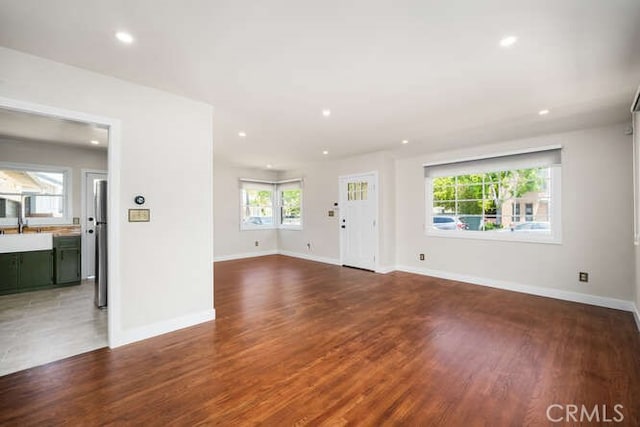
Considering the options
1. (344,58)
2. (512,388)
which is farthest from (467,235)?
(344,58)

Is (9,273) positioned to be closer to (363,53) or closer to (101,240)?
(101,240)

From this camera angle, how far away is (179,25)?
1.79m

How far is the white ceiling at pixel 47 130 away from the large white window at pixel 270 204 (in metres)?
3.40

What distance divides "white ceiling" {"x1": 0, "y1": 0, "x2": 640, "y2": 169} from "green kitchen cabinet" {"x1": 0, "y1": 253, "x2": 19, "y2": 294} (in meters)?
3.66

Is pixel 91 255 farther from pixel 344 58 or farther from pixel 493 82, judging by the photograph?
pixel 493 82

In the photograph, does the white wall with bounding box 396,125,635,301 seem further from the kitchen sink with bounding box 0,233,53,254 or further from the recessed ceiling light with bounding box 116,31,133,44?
the kitchen sink with bounding box 0,233,53,254

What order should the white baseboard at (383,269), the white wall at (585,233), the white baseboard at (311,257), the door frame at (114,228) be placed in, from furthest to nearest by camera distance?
the white baseboard at (311,257), the white baseboard at (383,269), the white wall at (585,233), the door frame at (114,228)

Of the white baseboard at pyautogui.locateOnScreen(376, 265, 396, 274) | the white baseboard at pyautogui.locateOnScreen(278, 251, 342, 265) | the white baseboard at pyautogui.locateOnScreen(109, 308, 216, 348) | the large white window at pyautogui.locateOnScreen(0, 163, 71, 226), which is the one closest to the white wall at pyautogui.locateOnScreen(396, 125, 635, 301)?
the white baseboard at pyautogui.locateOnScreen(376, 265, 396, 274)

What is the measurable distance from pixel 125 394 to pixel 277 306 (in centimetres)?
189

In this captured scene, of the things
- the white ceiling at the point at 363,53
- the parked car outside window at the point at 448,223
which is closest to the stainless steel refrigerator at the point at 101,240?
the white ceiling at the point at 363,53

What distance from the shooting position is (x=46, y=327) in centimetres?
292

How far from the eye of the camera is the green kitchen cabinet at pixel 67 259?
14.6 feet

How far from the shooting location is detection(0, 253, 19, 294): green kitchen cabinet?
4.04 metres

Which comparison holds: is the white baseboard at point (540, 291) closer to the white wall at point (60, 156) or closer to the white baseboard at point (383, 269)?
the white baseboard at point (383, 269)
